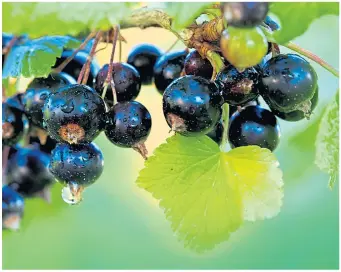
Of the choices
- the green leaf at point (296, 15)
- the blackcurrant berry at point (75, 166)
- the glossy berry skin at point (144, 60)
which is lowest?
the blackcurrant berry at point (75, 166)

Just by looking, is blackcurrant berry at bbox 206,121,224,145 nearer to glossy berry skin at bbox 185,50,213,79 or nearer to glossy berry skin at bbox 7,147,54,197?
glossy berry skin at bbox 185,50,213,79

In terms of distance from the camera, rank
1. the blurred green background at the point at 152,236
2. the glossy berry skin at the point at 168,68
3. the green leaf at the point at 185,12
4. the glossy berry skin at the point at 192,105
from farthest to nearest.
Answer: the blurred green background at the point at 152,236 < the glossy berry skin at the point at 168,68 < the glossy berry skin at the point at 192,105 < the green leaf at the point at 185,12

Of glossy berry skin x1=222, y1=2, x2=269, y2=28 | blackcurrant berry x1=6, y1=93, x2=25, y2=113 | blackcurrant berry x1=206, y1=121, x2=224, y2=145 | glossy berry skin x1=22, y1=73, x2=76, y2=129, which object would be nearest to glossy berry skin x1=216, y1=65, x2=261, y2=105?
blackcurrant berry x1=206, y1=121, x2=224, y2=145

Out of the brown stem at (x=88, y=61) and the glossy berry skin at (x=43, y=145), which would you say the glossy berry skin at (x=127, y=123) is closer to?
the brown stem at (x=88, y=61)

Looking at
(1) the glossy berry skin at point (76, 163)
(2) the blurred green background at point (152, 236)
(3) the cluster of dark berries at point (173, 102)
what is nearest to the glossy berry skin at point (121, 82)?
(3) the cluster of dark berries at point (173, 102)

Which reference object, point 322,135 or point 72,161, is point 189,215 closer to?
point 72,161

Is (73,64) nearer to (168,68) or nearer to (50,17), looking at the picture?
(168,68)
